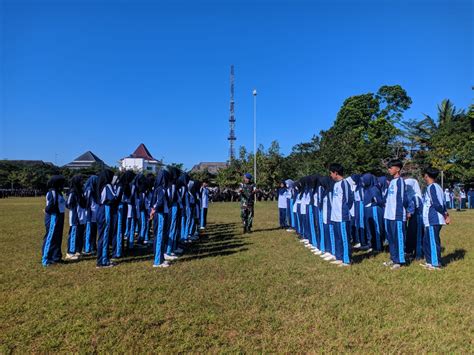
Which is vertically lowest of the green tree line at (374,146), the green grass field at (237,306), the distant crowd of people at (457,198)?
the green grass field at (237,306)

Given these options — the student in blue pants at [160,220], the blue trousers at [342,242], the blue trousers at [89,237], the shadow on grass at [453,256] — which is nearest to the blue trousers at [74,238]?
the blue trousers at [89,237]

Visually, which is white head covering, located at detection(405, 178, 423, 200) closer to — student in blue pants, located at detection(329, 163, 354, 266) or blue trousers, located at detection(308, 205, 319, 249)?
student in blue pants, located at detection(329, 163, 354, 266)

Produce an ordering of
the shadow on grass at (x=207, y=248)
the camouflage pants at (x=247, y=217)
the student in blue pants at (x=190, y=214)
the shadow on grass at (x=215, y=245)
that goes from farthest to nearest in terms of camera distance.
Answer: the camouflage pants at (x=247, y=217), the student in blue pants at (x=190, y=214), the shadow on grass at (x=215, y=245), the shadow on grass at (x=207, y=248)

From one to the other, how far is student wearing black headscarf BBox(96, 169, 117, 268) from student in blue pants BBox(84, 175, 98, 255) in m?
0.69

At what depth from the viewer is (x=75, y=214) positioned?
836 centimetres

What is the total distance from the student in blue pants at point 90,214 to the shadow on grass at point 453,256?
25.7 feet

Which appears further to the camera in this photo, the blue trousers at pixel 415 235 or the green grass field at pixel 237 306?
the blue trousers at pixel 415 235

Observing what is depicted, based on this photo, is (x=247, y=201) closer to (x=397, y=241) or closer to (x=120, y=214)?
(x=120, y=214)

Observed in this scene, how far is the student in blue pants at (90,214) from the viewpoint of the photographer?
8.26 metres

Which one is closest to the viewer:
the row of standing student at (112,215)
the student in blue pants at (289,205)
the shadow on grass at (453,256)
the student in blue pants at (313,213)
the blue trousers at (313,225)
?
the row of standing student at (112,215)

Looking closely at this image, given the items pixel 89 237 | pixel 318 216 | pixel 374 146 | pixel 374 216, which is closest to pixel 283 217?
pixel 318 216

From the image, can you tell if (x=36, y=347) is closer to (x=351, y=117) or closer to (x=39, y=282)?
(x=39, y=282)

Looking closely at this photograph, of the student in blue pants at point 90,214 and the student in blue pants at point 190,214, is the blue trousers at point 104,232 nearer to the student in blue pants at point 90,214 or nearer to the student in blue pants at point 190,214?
the student in blue pants at point 90,214

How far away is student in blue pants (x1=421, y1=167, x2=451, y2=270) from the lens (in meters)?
6.74
